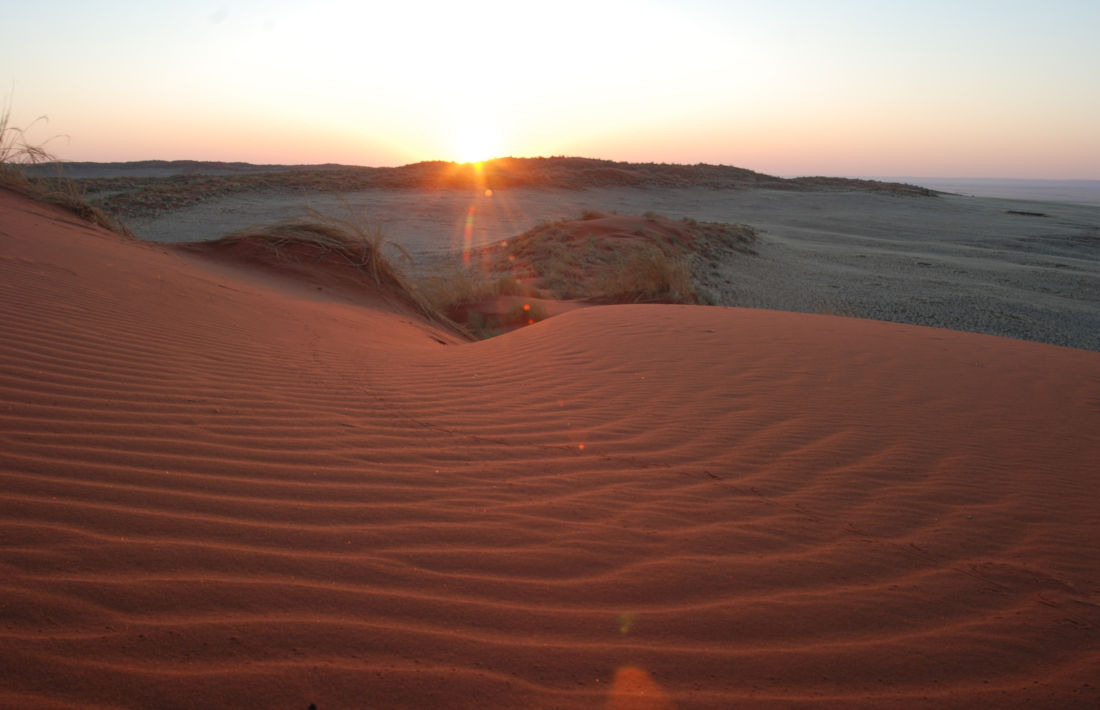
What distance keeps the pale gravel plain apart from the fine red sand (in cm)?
925

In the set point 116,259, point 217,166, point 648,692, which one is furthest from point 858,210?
point 217,166

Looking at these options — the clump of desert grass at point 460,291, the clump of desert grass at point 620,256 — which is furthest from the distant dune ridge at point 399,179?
the clump of desert grass at point 460,291

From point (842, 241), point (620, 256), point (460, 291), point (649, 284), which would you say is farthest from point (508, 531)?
point (842, 241)

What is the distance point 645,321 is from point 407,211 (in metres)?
24.2

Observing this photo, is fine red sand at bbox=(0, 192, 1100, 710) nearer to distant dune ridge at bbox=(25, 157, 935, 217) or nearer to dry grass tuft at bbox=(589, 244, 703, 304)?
dry grass tuft at bbox=(589, 244, 703, 304)

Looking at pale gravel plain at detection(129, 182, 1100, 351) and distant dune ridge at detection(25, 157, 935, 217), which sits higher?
distant dune ridge at detection(25, 157, 935, 217)

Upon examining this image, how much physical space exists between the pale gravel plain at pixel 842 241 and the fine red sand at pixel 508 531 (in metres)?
9.25

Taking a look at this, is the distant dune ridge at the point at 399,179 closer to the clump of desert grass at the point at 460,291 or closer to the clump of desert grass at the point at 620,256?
the clump of desert grass at the point at 620,256

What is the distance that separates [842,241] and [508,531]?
89.2 ft

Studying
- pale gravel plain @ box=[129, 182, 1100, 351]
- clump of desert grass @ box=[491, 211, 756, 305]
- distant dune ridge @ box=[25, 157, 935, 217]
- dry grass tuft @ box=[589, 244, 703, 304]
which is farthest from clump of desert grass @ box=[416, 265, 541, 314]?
distant dune ridge @ box=[25, 157, 935, 217]

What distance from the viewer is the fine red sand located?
1.84 m

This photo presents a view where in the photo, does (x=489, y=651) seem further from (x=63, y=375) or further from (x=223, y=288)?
(x=223, y=288)

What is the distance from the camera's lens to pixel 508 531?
8.71 feet

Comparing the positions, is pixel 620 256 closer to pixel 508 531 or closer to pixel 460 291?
pixel 460 291
